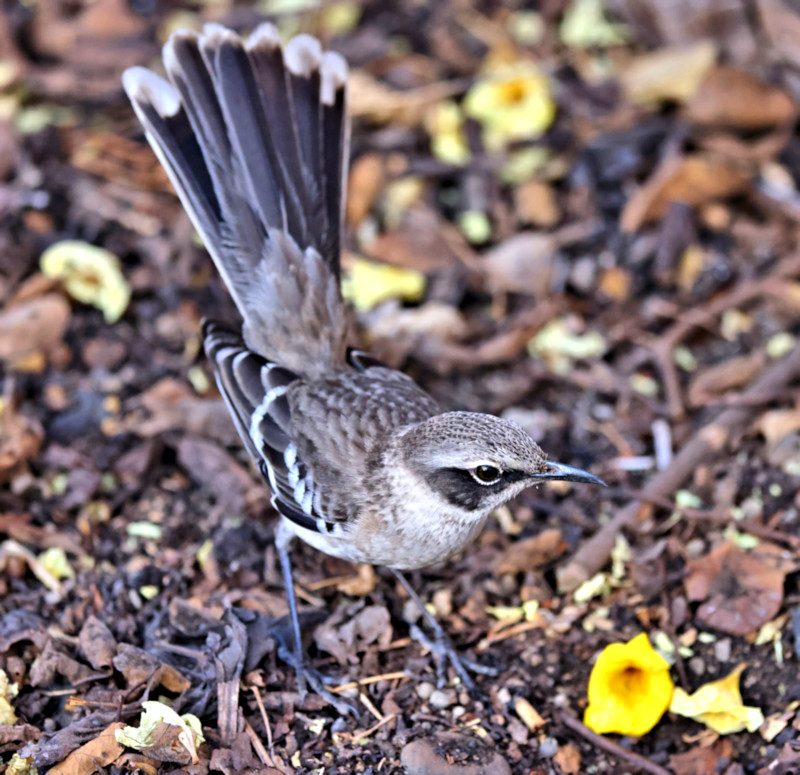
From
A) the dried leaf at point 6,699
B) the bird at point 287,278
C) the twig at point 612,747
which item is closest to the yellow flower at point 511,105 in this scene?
the bird at point 287,278

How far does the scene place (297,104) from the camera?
223 inches

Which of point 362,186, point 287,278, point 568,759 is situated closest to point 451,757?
point 568,759

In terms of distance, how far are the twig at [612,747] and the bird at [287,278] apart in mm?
474

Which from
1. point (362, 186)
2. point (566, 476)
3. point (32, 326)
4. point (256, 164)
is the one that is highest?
point (256, 164)

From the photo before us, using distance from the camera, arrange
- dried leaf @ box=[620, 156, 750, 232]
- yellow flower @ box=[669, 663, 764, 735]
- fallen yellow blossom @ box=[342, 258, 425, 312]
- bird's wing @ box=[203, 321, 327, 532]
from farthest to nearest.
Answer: dried leaf @ box=[620, 156, 750, 232] → fallen yellow blossom @ box=[342, 258, 425, 312] → bird's wing @ box=[203, 321, 327, 532] → yellow flower @ box=[669, 663, 764, 735]

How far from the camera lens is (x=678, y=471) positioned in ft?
18.6

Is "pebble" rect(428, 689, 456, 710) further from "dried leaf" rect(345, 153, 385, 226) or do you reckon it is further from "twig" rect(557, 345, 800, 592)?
"dried leaf" rect(345, 153, 385, 226)

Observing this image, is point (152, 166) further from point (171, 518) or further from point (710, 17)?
point (710, 17)

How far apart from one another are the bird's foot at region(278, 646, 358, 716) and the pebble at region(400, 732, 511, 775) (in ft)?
1.22

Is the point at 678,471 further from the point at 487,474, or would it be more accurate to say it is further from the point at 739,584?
the point at 487,474

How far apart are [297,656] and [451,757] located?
91 centimetres

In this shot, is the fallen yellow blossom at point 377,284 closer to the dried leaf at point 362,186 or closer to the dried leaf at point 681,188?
the dried leaf at point 362,186

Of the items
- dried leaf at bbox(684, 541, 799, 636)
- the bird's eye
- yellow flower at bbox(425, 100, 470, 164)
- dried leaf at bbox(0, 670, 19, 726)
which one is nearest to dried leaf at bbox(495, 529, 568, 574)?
dried leaf at bbox(684, 541, 799, 636)

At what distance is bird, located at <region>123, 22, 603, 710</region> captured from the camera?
497 cm
